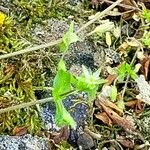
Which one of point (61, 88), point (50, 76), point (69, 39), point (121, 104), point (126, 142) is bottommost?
point (126, 142)

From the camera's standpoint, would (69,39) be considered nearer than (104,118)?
Yes

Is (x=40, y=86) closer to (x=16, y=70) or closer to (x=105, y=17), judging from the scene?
(x=16, y=70)

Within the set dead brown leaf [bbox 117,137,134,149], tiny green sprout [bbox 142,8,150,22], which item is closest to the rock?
dead brown leaf [bbox 117,137,134,149]

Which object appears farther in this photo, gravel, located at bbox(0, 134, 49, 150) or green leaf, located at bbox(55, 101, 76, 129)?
gravel, located at bbox(0, 134, 49, 150)

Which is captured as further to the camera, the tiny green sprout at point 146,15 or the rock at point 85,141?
the tiny green sprout at point 146,15

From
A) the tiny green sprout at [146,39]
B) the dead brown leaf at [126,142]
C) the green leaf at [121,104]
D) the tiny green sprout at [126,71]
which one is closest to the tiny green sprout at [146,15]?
the tiny green sprout at [146,39]

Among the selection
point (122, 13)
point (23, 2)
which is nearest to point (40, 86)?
point (23, 2)

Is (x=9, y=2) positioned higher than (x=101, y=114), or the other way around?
(x=9, y=2)

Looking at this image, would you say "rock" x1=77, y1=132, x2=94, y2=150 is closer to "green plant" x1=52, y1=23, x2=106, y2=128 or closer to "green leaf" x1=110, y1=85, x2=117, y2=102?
"green leaf" x1=110, y1=85, x2=117, y2=102

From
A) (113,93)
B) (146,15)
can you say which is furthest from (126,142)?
(146,15)

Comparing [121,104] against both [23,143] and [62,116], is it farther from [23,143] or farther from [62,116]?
[62,116]

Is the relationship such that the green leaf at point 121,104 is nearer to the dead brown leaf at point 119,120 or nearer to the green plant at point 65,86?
the dead brown leaf at point 119,120
